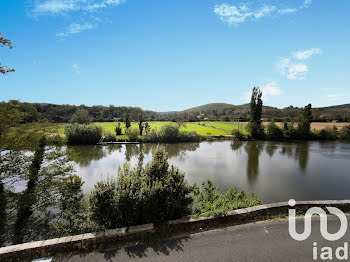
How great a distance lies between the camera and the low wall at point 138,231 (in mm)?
3994

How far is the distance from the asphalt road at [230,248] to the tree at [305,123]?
156ft

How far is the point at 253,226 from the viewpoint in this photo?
5062 millimetres

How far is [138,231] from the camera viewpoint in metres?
4.54

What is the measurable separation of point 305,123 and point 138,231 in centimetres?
5165

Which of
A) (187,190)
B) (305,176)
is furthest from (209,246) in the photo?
(305,176)

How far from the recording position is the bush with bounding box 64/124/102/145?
116 ft

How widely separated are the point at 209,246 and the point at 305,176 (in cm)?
1635

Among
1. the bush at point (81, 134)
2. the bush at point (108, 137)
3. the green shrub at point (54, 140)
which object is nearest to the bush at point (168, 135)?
the bush at point (108, 137)

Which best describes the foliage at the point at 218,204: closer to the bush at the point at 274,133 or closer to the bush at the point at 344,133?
the bush at the point at 274,133

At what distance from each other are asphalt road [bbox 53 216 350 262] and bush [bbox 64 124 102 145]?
36.0 metres

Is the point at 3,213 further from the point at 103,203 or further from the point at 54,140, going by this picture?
the point at 103,203

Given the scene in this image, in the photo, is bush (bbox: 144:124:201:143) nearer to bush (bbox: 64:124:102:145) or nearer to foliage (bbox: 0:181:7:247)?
bush (bbox: 64:124:102:145)

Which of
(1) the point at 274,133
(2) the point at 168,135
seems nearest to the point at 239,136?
(1) the point at 274,133

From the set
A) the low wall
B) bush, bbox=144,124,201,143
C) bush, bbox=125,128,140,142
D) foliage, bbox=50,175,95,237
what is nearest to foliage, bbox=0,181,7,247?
foliage, bbox=50,175,95,237
